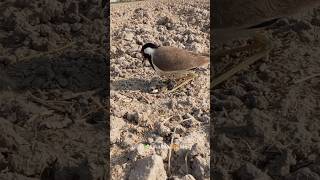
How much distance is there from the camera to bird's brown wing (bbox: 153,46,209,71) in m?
3.57

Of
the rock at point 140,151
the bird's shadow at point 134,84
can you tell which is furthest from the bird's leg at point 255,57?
the rock at point 140,151

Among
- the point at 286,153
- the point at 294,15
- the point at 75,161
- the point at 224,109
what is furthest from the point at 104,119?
the point at 294,15

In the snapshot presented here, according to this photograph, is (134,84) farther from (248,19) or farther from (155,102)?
(248,19)

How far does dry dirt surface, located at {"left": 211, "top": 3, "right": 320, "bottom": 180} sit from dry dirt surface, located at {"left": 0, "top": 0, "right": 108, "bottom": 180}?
633mm

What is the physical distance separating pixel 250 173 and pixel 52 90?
1.29 metres

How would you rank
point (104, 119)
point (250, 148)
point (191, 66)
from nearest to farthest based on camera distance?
point (250, 148) → point (104, 119) → point (191, 66)

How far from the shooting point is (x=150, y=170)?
2.76 m

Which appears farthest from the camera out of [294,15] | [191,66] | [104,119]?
[294,15]

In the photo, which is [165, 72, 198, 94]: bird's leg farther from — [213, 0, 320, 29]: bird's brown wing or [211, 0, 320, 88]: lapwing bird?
[213, 0, 320, 29]: bird's brown wing

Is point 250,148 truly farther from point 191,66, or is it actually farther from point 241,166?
point 191,66

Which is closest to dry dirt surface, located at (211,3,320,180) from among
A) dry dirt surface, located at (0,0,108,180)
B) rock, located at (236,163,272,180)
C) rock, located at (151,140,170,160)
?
rock, located at (236,163,272,180)

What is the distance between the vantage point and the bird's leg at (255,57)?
11.8ft

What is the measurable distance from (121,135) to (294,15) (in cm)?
154

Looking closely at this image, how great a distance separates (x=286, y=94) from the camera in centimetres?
345
